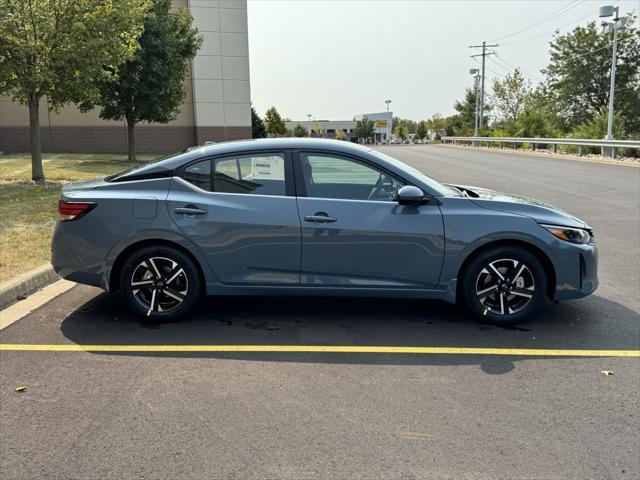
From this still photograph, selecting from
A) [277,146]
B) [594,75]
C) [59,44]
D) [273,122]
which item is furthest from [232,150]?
[273,122]

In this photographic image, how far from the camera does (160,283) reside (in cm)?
501

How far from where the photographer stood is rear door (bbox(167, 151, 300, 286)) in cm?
488

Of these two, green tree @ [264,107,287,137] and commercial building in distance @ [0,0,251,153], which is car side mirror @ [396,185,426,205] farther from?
green tree @ [264,107,287,137]

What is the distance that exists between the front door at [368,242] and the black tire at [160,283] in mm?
1005

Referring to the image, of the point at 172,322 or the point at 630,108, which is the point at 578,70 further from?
the point at 172,322

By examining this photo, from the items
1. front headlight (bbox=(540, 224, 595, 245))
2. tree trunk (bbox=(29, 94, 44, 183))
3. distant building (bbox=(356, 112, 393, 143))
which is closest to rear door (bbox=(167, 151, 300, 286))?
front headlight (bbox=(540, 224, 595, 245))

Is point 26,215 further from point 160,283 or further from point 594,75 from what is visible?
point 594,75

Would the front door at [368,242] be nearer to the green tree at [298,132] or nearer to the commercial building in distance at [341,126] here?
the green tree at [298,132]

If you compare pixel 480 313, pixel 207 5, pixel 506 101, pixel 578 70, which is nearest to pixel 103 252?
pixel 480 313

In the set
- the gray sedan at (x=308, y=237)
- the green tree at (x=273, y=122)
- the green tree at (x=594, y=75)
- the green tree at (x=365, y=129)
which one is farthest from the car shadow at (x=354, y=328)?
the green tree at (x=365, y=129)

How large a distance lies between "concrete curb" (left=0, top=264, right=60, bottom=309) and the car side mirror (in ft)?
12.5

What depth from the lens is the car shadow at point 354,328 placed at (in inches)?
173

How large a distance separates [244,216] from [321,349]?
1.30 m

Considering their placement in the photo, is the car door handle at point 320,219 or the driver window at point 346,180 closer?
the car door handle at point 320,219
